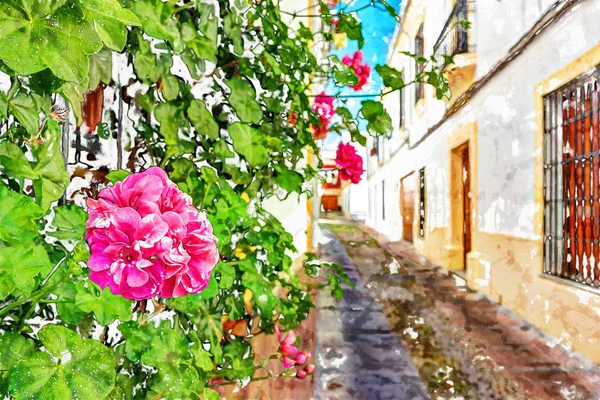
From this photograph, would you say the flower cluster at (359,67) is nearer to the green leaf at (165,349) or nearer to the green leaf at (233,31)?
the green leaf at (233,31)

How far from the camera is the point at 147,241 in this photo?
1.39ft

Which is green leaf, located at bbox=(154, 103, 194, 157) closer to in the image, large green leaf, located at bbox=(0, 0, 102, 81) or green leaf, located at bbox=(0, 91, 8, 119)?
green leaf, located at bbox=(0, 91, 8, 119)

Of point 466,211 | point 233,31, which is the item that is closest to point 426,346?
point 466,211

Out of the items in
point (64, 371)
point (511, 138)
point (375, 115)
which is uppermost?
point (511, 138)

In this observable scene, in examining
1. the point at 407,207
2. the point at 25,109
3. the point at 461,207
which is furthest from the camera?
the point at 407,207

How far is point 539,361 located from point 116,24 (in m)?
1.86

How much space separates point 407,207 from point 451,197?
537 millimetres

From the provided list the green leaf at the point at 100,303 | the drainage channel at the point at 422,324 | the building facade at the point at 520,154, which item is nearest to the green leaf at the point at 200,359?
the green leaf at the point at 100,303

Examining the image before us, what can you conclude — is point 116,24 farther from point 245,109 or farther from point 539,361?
point 539,361

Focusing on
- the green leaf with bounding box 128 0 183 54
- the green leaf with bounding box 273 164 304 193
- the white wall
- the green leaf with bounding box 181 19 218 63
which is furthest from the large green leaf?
the white wall

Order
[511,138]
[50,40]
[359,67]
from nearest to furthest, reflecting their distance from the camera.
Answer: [50,40] < [359,67] < [511,138]

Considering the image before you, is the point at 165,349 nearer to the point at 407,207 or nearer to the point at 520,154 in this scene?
the point at 520,154

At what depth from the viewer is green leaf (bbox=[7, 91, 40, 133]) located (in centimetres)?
47

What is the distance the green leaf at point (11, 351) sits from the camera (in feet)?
1.56
